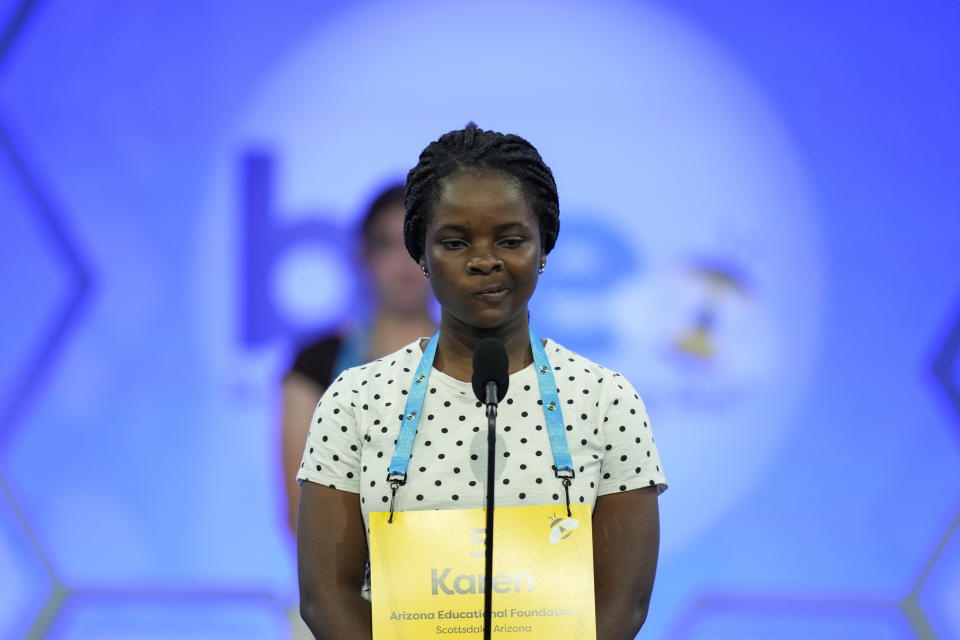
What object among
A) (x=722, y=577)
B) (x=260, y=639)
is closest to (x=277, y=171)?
(x=260, y=639)

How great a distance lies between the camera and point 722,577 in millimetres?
3143

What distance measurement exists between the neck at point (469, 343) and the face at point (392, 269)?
1.79 meters

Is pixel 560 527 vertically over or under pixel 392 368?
under

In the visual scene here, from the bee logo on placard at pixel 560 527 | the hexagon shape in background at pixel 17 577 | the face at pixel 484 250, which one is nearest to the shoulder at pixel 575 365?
the face at pixel 484 250

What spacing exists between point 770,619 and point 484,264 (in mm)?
2200

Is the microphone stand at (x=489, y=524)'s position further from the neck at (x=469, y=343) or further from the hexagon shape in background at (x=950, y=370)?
the hexagon shape in background at (x=950, y=370)

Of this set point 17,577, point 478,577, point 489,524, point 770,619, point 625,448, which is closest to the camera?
point 489,524

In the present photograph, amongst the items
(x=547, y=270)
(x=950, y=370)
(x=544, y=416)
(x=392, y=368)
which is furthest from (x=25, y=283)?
(x=950, y=370)

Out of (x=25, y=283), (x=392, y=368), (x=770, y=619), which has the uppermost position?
(x=25, y=283)

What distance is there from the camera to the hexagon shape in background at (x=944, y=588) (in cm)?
318

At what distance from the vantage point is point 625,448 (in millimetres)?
1468

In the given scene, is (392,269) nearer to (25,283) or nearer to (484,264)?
(25,283)

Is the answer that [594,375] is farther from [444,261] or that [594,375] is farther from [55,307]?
[55,307]

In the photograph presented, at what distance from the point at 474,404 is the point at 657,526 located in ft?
1.04
